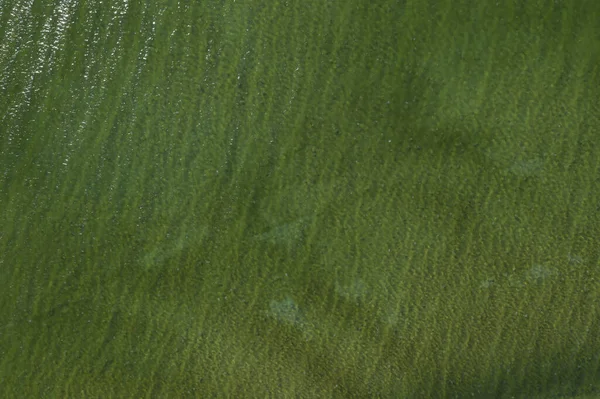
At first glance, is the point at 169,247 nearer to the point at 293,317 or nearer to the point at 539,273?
the point at 293,317

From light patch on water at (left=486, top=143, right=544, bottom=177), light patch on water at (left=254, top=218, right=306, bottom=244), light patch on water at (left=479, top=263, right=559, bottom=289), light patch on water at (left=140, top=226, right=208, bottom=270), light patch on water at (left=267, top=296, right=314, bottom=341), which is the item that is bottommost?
light patch on water at (left=267, top=296, right=314, bottom=341)

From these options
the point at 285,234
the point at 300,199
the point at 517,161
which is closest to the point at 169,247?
the point at 285,234

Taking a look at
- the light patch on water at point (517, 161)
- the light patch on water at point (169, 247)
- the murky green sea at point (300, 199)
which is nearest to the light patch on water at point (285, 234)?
the murky green sea at point (300, 199)

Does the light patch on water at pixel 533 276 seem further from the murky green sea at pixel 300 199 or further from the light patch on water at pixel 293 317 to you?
the light patch on water at pixel 293 317

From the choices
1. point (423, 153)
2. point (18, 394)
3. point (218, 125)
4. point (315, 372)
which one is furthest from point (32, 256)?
point (423, 153)

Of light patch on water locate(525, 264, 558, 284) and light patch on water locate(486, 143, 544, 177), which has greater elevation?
light patch on water locate(486, 143, 544, 177)

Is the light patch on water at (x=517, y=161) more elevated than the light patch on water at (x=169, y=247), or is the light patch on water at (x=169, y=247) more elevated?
the light patch on water at (x=517, y=161)

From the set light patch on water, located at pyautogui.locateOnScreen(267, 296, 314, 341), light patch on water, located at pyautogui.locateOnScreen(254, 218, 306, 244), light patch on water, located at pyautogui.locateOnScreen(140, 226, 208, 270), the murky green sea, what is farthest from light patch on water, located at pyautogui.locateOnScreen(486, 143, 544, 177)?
light patch on water, located at pyautogui.locateOnScreen(140, 226, 208, 270)

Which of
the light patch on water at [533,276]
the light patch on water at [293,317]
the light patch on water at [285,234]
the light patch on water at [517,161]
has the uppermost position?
the light patch on water at [517,161]

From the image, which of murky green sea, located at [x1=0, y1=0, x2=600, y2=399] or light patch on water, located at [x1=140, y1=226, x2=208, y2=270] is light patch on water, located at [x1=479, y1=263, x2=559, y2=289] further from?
light patch on water, located at [x1=140, y1=226, x2=208, y2=270]
